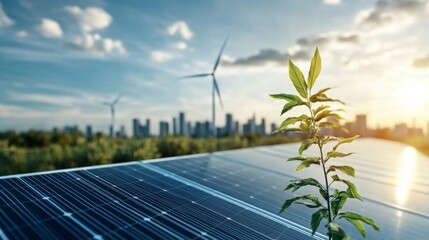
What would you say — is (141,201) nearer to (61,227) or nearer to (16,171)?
(61,227)

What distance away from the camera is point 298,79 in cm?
409

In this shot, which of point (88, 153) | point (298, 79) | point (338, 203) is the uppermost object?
point (298, 79)

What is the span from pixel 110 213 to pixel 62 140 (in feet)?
141

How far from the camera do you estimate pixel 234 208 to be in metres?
6.14

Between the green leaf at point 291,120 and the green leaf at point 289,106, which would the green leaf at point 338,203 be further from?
the green leaf at point 289,106

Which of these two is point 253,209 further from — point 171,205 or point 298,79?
point 298,79

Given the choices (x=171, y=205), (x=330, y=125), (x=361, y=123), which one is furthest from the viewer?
(x=361, y=123)

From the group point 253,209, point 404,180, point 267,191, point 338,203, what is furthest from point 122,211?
point 404,180

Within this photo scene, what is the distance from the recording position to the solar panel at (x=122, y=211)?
14.5 feet

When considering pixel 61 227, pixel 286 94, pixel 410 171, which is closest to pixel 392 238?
pixel 286 94

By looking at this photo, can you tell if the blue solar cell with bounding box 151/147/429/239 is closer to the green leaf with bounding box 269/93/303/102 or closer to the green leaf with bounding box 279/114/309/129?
the green leaf with bounding box 279/114/309/129

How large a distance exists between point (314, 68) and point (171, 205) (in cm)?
359

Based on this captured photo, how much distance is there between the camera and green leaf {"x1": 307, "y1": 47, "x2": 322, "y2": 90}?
398cm

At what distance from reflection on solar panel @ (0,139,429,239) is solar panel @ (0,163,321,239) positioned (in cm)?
1
